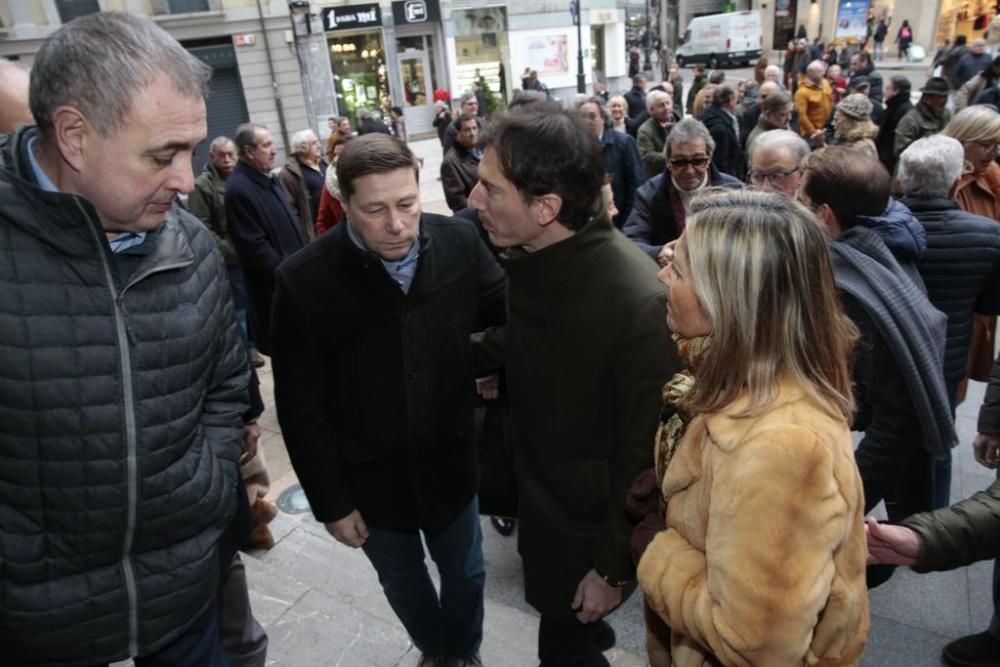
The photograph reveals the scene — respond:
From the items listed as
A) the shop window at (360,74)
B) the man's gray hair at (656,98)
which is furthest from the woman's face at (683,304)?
the shop window at (360,74)

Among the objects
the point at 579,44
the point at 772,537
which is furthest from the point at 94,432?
the point at 579,44

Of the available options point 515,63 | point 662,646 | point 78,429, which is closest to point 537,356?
point 662,646

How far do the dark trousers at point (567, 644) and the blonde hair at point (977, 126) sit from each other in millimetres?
3347

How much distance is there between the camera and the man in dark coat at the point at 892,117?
7.37 meters

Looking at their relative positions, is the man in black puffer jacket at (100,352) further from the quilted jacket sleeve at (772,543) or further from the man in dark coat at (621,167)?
the man in dark coat at (621,167)

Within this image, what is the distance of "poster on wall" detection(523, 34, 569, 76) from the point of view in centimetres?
2395

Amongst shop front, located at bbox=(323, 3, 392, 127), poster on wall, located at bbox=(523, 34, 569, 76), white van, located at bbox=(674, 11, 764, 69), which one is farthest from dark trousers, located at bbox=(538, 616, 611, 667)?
white van, located at bbox=(674, 11, 764, 69)

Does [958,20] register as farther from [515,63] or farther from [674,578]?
[674,578]

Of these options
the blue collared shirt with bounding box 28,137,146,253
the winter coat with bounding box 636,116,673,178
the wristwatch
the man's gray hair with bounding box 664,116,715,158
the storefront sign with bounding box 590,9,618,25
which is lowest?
the wristwatch

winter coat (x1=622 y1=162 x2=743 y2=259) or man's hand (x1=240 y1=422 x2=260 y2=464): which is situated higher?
winter coat (x1=622 y1=162 x2=743 y2=259)

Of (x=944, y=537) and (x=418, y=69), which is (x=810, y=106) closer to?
(x=944, y=537)

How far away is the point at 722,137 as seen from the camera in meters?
7.10

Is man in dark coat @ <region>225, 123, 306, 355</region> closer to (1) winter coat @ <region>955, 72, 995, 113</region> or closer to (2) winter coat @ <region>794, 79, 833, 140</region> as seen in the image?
(2) winter coat @ <region>794, 79, 833, 140</region>

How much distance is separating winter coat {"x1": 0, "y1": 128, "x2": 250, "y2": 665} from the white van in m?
32.7
